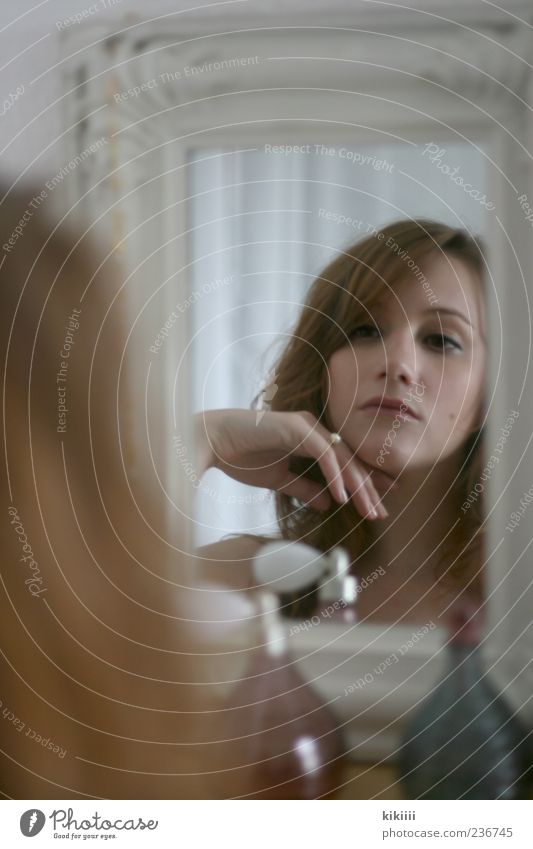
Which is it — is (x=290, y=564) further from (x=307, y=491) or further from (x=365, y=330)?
(x=365, y=330)

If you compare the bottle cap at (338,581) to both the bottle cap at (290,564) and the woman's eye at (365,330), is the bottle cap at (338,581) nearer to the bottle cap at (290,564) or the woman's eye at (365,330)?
the bottle cap at (290,564)

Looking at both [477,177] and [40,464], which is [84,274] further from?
[477,177]

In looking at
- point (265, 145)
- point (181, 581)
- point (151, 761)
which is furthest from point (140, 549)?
point (265, 145)

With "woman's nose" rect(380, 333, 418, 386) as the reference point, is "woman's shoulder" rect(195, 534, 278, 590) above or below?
below

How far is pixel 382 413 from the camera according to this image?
0.54 m

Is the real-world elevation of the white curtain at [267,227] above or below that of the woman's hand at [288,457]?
above

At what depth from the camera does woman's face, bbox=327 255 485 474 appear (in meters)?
0.54

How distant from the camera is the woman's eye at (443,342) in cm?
54
